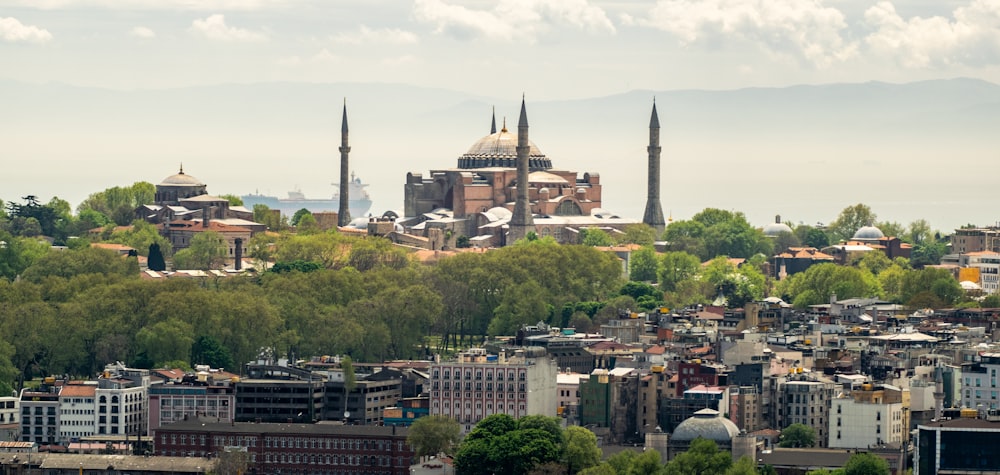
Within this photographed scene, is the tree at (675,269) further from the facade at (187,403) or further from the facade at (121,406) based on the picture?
the facade at (121,406)

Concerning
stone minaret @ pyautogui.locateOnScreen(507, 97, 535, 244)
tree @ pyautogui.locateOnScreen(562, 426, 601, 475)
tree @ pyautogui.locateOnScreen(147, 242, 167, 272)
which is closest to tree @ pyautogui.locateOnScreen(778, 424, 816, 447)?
tree @ pyautogui.locateOnScreen(562, 426, 601, 475)

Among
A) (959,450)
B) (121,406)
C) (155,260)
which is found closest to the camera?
(959,450)

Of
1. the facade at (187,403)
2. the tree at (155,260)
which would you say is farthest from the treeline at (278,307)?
the facade at (187,403)

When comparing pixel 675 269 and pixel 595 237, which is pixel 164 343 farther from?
pixel 595 237

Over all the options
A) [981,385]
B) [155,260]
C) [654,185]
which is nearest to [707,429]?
[981,385]

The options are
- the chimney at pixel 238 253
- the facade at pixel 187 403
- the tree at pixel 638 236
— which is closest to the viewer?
the facade at pixel 187 403

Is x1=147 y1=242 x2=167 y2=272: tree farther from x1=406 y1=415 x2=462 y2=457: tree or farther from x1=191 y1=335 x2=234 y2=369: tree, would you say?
x1=406 y1=415 x2=462 y2=457: tree
